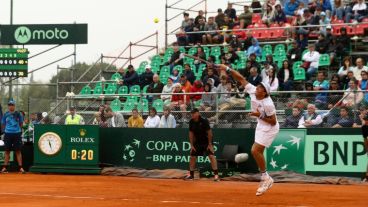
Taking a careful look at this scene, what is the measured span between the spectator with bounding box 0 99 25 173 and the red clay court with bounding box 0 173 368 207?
7.80ft

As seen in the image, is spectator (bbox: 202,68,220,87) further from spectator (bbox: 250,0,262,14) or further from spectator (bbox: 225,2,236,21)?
spectator (bbox: 250,0,262,14)

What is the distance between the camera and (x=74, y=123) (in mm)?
24812

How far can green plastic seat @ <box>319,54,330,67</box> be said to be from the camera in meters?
25.8

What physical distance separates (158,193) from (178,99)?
25.5 ft

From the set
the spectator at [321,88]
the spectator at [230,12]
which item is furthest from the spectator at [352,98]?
the spectator at [230,12]

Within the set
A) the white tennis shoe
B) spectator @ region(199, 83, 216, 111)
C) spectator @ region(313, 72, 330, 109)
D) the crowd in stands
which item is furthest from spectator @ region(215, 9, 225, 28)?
the white tennis shoe

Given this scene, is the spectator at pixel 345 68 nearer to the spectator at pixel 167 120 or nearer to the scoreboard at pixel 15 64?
the spectator at pixel 167 120

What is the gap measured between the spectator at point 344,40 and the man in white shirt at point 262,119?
35.9ft

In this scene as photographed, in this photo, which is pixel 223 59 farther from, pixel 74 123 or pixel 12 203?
pixel 12 203

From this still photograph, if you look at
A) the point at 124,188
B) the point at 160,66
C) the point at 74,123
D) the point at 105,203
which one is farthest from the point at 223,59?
the point at 105,203

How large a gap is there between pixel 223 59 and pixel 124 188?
10.3 m

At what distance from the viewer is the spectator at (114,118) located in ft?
80.3

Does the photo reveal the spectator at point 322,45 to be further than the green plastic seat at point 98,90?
A: No

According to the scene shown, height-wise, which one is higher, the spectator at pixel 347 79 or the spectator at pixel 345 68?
the spectator at pixel 345 68
